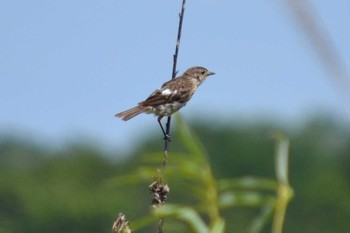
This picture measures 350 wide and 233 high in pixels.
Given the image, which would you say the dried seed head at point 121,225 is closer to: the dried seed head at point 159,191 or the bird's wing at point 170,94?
the dried seed head at point 159,191

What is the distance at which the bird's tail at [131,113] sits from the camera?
13.3 metres

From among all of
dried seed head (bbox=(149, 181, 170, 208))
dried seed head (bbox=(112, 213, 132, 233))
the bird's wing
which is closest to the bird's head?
the bird's wing

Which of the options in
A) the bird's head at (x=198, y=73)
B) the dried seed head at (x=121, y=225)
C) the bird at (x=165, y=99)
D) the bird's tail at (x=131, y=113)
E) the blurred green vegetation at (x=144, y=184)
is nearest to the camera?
the dried seed head at (x=121, y=225)

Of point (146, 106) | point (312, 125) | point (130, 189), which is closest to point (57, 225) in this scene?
point (130, 189)

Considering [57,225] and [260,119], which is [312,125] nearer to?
[260,119]

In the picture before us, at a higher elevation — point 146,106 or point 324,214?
point 324,214

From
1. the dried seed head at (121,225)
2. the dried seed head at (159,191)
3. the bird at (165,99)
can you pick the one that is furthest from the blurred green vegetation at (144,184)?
the dried seed head at (121,225)

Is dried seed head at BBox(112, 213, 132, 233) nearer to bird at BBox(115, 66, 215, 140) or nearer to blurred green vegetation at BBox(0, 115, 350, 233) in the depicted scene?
bird at BBox(115, 66, 215, 140)

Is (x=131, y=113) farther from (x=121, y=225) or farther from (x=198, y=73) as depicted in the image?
(x=121, y=225)

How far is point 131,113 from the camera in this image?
43.8 feet

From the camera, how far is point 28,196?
89.5 meters

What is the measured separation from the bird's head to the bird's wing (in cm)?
91

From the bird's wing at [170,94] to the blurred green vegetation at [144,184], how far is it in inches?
1998

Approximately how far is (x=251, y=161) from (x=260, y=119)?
1559 centimetres
